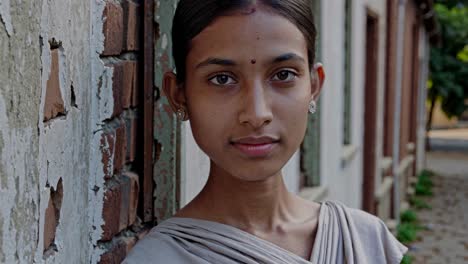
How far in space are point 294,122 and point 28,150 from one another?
0.54m

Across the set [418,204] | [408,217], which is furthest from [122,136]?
[418,204]

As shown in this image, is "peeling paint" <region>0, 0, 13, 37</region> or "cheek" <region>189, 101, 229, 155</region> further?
"cheek" <region>189, 101, 229, 155</region>

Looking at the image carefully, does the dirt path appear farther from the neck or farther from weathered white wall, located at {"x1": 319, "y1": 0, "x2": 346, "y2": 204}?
the neck

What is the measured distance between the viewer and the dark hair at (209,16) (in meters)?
1.62

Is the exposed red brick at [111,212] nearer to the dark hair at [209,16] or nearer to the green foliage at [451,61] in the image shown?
the dark hair at [209,16]

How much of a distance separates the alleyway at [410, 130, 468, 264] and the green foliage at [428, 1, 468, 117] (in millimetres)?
1746

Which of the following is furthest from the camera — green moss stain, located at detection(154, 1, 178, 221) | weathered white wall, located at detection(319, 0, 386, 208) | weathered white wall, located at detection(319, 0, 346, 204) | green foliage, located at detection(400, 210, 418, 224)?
green foliage, located at detection(400, 210, 418, 224)

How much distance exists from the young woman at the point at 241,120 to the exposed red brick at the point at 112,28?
0.22 metres

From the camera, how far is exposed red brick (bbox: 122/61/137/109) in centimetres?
205

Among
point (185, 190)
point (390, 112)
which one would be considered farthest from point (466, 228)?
point (185, 190)

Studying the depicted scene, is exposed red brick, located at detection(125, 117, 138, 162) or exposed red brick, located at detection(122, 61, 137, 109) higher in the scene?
exposed red brick, located at detection(122, 61, 137, 109)

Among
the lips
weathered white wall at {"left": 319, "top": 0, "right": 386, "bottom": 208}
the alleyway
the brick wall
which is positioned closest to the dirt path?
the alleyway

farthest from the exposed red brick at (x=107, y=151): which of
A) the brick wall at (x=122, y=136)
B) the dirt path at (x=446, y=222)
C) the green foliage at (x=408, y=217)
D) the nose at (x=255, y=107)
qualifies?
the green foliage at (x=408, y=217)

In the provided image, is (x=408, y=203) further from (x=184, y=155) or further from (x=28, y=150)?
(x=28, y=150)
